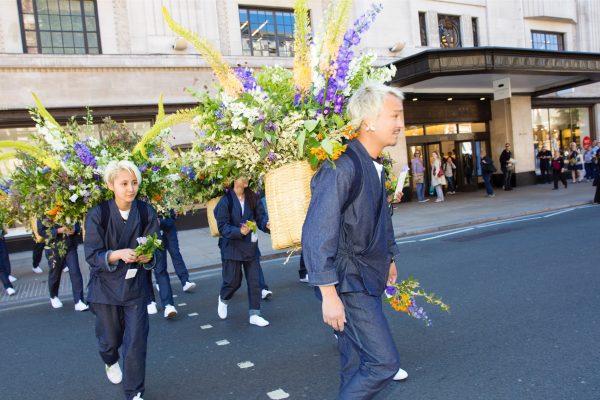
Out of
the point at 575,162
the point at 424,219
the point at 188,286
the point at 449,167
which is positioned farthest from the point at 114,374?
the point at 575,162

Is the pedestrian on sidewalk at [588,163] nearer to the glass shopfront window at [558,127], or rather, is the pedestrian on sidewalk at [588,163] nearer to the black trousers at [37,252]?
the glass shopfront window at [558,127]

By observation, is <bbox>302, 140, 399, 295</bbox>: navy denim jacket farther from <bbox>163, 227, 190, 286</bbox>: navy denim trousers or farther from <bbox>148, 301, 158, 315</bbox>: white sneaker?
<bbox>163, 227, 190, 286</bbox>: navy denim trousers

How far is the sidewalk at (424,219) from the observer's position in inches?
359

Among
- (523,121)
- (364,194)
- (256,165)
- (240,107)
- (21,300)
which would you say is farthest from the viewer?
(523,121)

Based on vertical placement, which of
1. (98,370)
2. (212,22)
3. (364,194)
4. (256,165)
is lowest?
(98,370)

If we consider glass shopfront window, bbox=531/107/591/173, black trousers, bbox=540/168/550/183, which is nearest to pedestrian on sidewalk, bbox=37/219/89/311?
black trousers, bbox=540/168/550/183

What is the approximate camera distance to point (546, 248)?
821cm

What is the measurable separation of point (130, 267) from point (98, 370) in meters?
1.52

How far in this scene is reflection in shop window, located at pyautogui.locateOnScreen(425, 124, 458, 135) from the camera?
65.5 ft

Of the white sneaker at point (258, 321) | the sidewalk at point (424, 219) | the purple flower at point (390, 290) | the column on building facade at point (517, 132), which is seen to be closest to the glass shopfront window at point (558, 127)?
the column on building facade at point (517, 132)

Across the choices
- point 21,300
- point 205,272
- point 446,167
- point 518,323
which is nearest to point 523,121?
point 446,167

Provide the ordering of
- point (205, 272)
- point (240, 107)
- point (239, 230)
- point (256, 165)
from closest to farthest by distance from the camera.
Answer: point (240, 107) < point (256, 165) < point (239, 230) < point (205, 272)

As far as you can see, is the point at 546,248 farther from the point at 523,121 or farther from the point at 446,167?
the point at 523,121

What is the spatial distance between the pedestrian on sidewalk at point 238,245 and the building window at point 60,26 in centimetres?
1064
